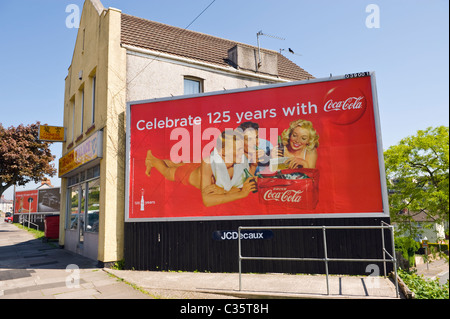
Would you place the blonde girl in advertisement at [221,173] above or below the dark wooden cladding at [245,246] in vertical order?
above

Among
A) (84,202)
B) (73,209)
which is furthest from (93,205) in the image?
(73,209)

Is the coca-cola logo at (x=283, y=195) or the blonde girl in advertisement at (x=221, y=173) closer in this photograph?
the coca-cola logo at (x=283, y=195)

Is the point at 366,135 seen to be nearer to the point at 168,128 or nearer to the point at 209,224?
the point at 209,224

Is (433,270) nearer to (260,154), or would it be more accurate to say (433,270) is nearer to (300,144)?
(300,144)

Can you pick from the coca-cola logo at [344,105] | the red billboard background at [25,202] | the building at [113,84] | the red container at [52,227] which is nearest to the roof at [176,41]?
the building at [113,84]

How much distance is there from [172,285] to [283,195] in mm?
3792

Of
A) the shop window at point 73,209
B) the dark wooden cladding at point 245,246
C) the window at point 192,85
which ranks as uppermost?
the window at point 192,85

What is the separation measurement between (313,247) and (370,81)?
4883 millimetres

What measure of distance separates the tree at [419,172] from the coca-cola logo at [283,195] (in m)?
15.1

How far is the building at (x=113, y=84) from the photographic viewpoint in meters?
10.3

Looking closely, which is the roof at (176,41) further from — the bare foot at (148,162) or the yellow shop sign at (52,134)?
the yellow shop sign at (52,134)

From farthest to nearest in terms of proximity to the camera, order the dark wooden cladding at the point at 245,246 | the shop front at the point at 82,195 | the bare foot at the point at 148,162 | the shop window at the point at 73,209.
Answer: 1. the shop window at the point at 73,209
2. the shop front at the point at 82,195
3. the bare foot at the point at 148,162
4. the dark wooden cladding at the point at 245,246
